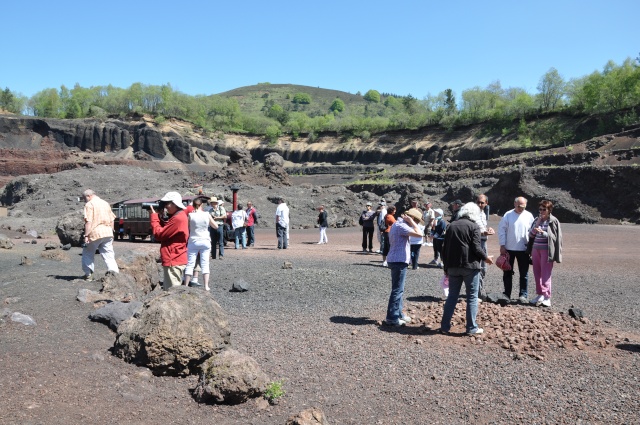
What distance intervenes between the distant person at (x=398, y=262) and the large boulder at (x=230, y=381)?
294 centimetres

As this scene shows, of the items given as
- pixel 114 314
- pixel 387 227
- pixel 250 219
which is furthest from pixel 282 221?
pixel 114 314

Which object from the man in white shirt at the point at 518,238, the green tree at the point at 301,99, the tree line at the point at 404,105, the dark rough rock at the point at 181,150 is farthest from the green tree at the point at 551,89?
the green tree at the point at 301,99

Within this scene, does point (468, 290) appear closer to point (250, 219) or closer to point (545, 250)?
point (545, 250)

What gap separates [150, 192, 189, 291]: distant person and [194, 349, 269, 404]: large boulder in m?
2.44

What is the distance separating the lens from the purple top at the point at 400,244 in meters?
7.75

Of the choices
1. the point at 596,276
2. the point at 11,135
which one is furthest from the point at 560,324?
the point at 11,135

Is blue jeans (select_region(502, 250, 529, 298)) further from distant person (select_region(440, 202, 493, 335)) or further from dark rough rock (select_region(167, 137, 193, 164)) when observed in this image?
dark rough rock (select_region(167, 137, 193, 164))

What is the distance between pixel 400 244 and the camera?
7824mm

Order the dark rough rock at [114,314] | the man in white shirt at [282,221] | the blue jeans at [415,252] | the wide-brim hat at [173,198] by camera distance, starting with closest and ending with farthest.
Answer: the dark rough rock at [114,314] < the wide-brim hat at [173,198] < the blue jeans at [415,252] < the man in white shirt at [282,221]

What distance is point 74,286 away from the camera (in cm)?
963

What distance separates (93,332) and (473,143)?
67609 millimetres

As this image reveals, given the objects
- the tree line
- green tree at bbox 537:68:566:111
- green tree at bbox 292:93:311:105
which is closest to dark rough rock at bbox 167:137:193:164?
the tree line

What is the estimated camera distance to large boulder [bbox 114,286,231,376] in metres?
5.77

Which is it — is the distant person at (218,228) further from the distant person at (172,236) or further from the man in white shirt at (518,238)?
the man in white shirt at (518,238)
